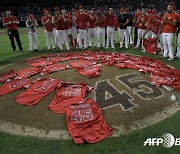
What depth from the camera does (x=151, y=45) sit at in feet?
41.5

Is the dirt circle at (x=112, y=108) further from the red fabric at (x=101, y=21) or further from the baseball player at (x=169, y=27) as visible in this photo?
the red fabric at (x=101, y=21)

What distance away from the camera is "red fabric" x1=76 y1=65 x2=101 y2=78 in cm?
859

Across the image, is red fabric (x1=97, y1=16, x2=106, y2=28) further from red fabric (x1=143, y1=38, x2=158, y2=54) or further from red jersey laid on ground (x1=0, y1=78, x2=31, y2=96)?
red jersey laid on ground (x1=0, y1=78, x2=31, y2=96)

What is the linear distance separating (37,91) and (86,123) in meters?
2.58

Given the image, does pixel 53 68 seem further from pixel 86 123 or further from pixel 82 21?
pixel 82 21

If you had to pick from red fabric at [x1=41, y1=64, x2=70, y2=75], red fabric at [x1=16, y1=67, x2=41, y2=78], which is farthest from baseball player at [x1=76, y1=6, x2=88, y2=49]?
red fabric at [x1=16, y1=67, x2=41, y2=78]

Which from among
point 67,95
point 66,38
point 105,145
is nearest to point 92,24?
point 66,38

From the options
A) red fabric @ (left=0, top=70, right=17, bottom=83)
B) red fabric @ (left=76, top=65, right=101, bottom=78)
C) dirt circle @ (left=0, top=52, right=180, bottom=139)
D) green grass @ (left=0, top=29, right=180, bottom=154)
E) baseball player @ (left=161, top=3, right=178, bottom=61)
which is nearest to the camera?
green grass @ (left=0, top=29, right=180, bottom=154)

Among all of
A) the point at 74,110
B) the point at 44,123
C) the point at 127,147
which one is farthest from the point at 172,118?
the point at 44,123

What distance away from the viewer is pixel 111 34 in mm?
14031

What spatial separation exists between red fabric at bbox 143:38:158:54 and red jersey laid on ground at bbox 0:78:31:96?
23.0 feet

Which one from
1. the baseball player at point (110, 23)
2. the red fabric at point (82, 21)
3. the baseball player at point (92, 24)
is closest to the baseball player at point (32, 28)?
the red fabric at point (82, 21)

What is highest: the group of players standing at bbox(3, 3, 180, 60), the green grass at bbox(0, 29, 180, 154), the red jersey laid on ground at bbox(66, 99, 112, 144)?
the group of players standing at bbox(3, 3, 180, 60)

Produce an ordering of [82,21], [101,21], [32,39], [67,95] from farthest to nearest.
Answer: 1. [32,39]
2. [101,21]
3. [82,21]
4. [67,95]
